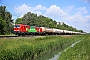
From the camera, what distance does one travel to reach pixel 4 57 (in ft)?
59.8

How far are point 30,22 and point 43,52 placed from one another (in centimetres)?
9999

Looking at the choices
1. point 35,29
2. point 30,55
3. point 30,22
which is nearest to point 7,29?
point 35,29

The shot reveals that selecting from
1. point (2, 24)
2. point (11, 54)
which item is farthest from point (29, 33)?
point (11, 54)

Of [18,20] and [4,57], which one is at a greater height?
[18,20]

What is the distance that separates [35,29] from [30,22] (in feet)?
Result: 193

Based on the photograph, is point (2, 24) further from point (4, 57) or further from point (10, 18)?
point (4, 57)

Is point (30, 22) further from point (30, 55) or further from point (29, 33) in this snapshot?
point (30, 55)

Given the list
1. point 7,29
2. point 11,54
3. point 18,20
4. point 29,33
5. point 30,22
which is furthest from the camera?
point 18,20

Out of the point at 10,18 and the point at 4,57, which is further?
the point at 10,18

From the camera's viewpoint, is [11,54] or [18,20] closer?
[11,54]

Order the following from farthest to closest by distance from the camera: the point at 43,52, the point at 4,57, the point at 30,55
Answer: the point at 43,52 → the point at 30,55 → the point at 4,57

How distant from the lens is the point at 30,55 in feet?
91.9

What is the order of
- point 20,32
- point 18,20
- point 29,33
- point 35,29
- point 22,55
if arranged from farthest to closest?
point 18,20 < point 35,29 < point 29,33 < point 20,32 < point 22,55

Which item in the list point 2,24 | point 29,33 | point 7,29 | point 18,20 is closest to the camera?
point 29,33
